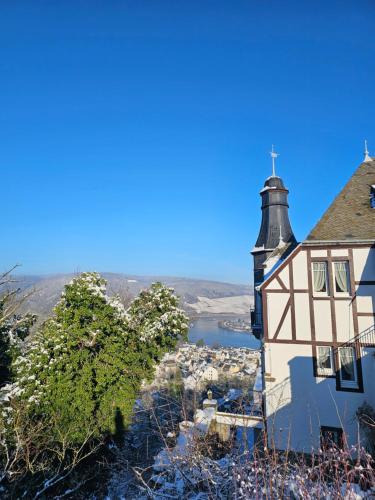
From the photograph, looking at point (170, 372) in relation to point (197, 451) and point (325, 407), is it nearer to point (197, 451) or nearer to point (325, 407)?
point (325, 407)

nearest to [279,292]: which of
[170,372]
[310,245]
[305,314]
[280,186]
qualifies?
[305,314]

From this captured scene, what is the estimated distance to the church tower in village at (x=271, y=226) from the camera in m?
13.3

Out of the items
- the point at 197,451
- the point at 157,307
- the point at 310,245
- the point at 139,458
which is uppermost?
the point at 310,245

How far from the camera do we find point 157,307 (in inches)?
546

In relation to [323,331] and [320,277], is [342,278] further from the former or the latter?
[323,331]

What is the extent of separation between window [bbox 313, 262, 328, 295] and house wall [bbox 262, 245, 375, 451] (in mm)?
162

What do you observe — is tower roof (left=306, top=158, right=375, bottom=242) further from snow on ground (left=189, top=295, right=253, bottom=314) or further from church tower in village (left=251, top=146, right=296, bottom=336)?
snow on ground (left=189, top=295, right=253, bottom=314)

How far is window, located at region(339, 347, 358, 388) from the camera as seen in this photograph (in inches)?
361

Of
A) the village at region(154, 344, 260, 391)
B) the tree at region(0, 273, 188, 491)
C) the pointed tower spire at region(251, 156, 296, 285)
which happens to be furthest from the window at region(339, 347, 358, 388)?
the village at region(154, 344, 260, 391)

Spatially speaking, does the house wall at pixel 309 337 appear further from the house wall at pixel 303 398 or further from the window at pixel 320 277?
the window at pixel 320 277

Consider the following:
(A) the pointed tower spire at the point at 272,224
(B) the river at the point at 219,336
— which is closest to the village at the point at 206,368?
(B) the river at the point at 219,336

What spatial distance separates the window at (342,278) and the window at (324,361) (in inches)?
73.7

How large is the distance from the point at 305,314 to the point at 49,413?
29.1 ft

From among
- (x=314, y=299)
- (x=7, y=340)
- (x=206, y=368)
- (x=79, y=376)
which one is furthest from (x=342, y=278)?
(x=206, y=368)
